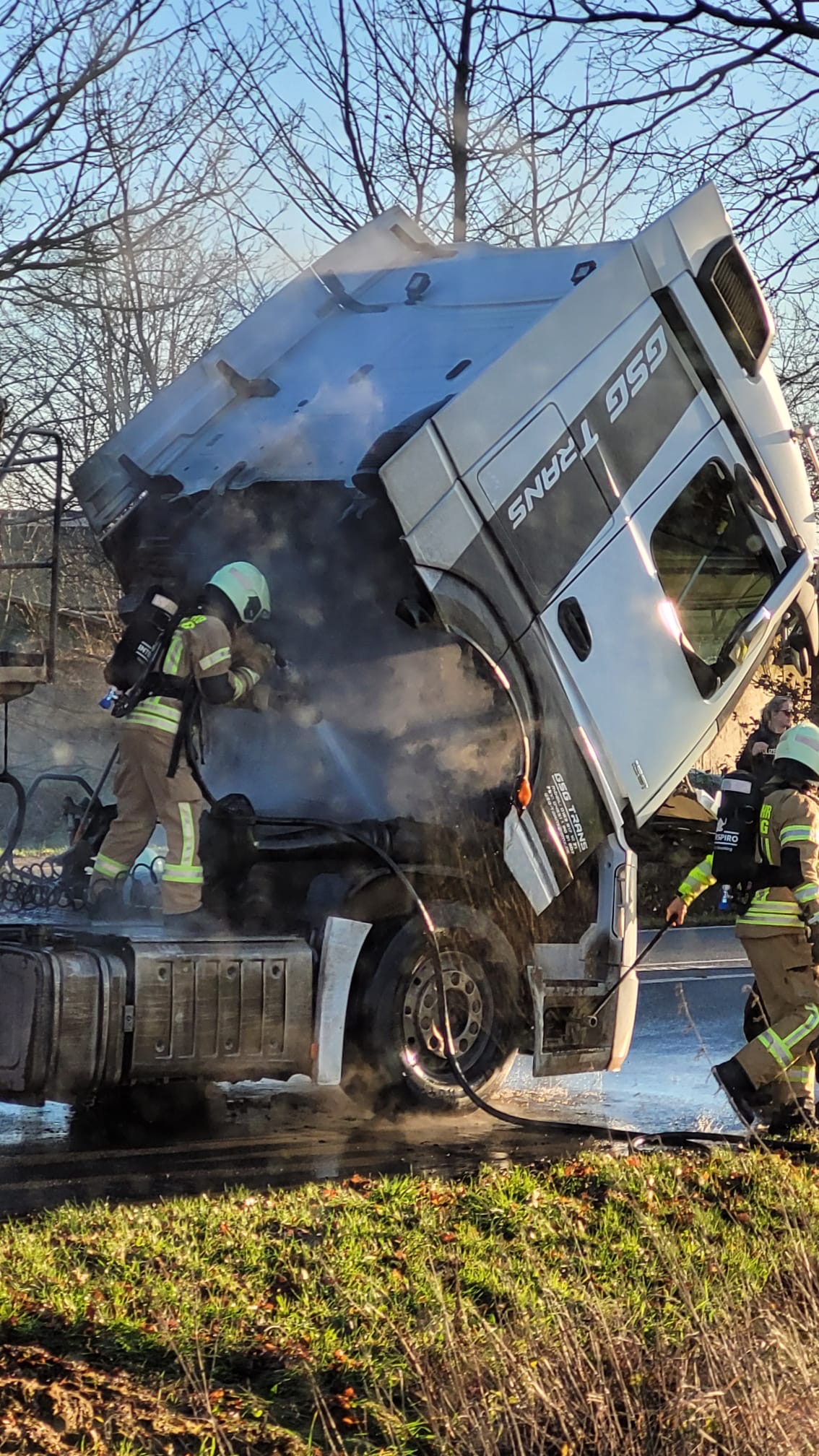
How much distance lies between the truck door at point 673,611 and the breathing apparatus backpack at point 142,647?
147 cm

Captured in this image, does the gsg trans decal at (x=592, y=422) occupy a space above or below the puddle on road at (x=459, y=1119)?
above

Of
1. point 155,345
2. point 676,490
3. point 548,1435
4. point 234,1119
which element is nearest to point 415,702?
point 676,490

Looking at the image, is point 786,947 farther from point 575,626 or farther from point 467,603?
point 467,603

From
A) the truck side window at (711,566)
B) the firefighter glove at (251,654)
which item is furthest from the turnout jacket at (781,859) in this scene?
the firefighter glove at (251,654)

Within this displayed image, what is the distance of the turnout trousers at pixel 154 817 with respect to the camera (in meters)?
5.99

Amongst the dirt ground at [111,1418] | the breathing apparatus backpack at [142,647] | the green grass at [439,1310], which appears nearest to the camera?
the dirt ground at [111,1418]

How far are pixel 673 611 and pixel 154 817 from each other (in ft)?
7.71

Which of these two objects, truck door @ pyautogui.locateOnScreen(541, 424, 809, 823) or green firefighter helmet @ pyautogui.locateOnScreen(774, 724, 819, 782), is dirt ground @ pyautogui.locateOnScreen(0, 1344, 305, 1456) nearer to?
truck door @ pyautogui.locateOnScreen(541, 424, 809, 823)

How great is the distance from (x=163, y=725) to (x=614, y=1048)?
2269mm

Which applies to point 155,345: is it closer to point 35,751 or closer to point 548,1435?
point 35,751

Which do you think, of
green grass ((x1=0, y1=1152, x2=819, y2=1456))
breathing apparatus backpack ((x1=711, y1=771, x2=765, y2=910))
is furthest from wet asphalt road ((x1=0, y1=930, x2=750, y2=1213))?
breathing apparatus backpack ((x1=711, y1=771, x2=765, y2=910))

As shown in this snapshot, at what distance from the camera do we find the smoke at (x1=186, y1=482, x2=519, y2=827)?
6.18m

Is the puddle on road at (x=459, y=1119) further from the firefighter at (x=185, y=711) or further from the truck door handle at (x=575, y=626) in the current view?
the truck door handle at (x=575, y=626)

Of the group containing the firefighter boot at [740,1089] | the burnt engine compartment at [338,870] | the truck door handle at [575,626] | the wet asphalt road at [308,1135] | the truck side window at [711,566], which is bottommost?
the wet asphalt road at [308,1135]
